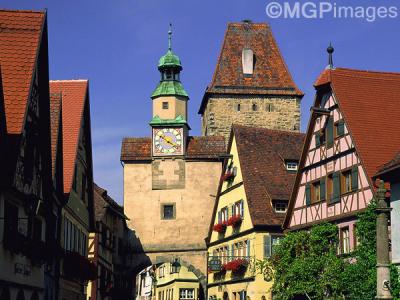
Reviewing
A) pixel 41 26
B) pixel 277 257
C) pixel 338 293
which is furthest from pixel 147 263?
pixel 41 26

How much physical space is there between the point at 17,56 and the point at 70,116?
941 cm

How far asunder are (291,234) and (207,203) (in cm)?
2343

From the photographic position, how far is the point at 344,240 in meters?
31.3

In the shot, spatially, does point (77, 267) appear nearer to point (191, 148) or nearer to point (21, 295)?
point (21, 295)

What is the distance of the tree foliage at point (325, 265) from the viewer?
2759 cm

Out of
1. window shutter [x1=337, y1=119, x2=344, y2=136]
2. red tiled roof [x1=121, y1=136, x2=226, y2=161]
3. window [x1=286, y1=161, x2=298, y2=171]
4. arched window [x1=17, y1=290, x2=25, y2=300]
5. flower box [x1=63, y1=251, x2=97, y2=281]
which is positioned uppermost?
red tiled roof [x1=121, y1=136, x2=226, y2=161]

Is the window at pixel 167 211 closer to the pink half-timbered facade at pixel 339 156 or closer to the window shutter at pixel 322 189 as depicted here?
the pink half-timbered facade at pixel 339 156

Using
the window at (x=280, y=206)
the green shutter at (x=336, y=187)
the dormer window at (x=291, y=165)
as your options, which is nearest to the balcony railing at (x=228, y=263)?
the window at (x=280, y=206)

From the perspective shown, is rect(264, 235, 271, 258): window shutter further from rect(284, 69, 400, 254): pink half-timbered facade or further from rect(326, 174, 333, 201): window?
rect(326, 174, 333, 201): window

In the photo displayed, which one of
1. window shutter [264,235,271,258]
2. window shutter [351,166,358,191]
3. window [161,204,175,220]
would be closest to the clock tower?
window [161,204,175,220]

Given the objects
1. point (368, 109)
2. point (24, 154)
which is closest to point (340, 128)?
point (368, 109)

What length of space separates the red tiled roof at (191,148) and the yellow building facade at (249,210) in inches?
310

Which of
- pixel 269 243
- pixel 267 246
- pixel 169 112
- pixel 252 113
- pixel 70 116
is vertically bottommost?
pixel 267 246

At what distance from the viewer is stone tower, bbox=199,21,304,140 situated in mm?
63781
